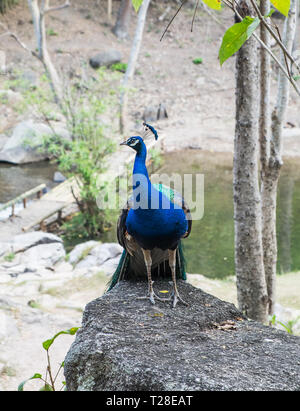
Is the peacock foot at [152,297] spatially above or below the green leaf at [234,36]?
below

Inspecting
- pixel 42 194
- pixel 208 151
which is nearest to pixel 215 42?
pixel 208 151

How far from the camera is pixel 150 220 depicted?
2.59 m

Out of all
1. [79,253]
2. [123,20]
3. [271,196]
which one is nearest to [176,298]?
[271,196]

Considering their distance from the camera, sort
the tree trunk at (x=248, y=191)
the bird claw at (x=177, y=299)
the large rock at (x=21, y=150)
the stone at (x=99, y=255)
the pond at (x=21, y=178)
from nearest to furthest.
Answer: the bird claw at (x=177, y=299)
the tree trunk at (x=248, y=191)
the stone at (x=99, y=255)
the pond at (x=21, y=178)
the large rock at (x=21, y=150)

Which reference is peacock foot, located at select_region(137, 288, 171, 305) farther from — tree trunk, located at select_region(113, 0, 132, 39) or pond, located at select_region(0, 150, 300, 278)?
tree trunk, located at select_region(113, 0, 132, 39)

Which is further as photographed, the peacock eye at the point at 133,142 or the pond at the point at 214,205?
the pond at the point at 214,205

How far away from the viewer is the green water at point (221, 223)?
7.07m

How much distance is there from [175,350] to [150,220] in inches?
26.6

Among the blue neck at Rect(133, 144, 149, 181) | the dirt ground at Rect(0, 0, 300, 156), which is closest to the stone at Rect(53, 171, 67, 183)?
the dirt ground at Rect(0, 0, 300, 156)

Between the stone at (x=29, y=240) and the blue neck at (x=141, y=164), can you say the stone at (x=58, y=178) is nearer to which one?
the stone at (x=29, y=240)

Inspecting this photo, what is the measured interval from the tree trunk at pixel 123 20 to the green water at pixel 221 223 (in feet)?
29.5

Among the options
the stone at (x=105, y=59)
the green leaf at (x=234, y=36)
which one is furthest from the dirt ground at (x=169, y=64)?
the green leaf at (x=234, y=36)

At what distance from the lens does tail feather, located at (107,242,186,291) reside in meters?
3.05
